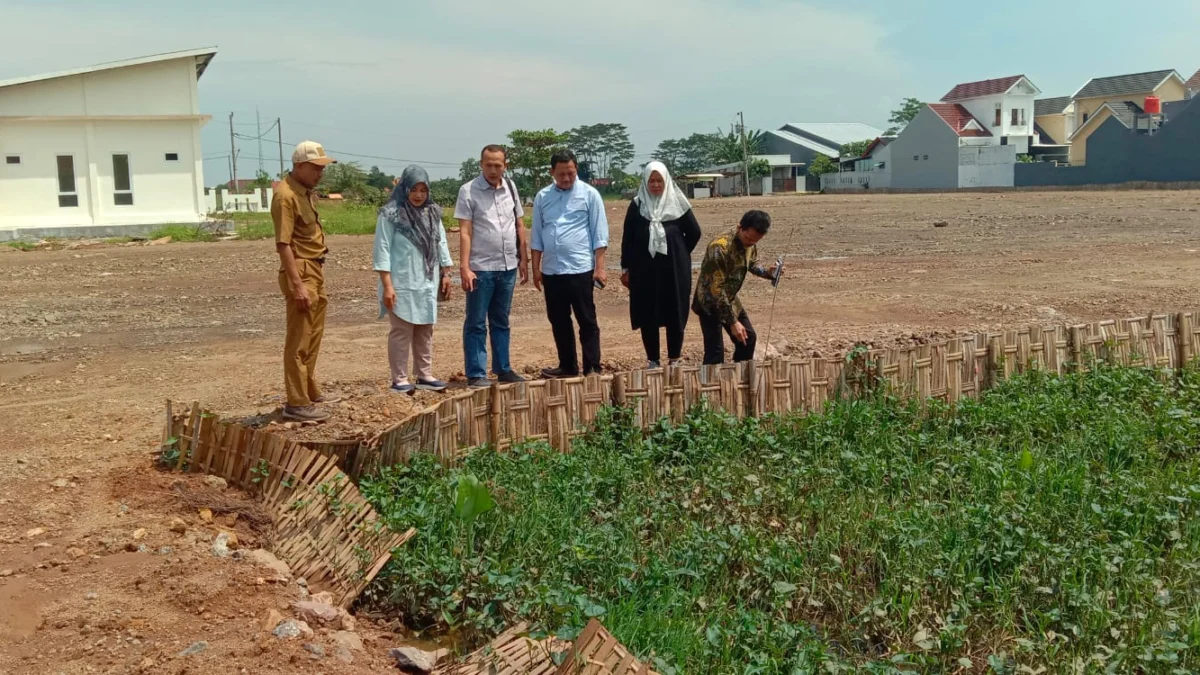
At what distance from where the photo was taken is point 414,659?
3.90 m

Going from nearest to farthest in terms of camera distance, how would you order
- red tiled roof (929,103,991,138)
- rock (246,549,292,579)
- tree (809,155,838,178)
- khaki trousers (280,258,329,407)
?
1. rock (246,549,292,579)
2. khaki trousers (280,258,329,407)
3. red tiled roof (929,103,991,138)
4. tree (809,155,838,178)

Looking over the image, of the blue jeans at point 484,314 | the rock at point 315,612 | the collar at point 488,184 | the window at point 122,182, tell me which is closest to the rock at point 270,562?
the rock at point 315,612

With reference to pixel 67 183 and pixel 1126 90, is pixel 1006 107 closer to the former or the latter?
pixel 1126 90

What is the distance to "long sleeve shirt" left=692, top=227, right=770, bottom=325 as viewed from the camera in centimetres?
679

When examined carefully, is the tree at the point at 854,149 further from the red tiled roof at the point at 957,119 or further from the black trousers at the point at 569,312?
the black trousers at the point at 569,312

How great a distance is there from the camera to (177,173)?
25.3 meters

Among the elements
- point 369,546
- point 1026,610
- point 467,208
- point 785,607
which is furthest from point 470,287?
point 1026,610

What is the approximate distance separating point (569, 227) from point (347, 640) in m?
3.64

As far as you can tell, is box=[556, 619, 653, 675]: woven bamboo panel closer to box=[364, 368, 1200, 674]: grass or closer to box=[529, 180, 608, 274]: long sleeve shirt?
box=[364, 368, 1200, 674]: grass

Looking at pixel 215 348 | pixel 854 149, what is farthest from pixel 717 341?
pixel 854 149

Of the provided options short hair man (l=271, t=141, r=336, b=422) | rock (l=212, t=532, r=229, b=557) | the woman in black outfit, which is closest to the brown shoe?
short hair man (l=271, t=141, r=336, b=422)

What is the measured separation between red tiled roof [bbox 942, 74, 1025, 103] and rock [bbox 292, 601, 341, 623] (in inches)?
2516

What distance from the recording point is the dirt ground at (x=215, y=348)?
3902 mm

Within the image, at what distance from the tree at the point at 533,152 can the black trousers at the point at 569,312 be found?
4394 cm
